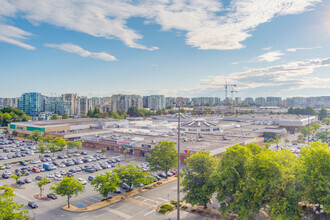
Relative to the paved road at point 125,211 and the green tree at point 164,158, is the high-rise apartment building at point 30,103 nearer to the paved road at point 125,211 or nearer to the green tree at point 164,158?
the green tree at point 164,158

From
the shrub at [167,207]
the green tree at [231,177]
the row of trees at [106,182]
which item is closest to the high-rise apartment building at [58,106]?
the row of trees at [106,182]

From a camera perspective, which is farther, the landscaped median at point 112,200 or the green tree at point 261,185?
the landscaped median at point 112,200

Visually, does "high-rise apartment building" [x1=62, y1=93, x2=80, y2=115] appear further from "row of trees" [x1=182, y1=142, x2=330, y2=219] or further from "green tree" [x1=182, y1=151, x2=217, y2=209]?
"row of trees" [x1=182, y1=142, x2=330, y2=219]

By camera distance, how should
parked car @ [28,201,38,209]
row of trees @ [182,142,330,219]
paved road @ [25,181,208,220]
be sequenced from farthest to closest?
parked car @ [28,201,38,209] → paved road @ [25,181,208,220] → row of trees @ [182,142,330,219]

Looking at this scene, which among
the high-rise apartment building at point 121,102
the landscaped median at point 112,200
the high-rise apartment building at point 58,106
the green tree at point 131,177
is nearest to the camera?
the landscaped median at point 112,200

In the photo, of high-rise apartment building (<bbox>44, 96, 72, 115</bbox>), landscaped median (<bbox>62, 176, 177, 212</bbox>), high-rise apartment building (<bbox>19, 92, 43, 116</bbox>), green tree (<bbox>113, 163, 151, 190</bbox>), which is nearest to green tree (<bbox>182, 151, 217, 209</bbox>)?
green tree (<bbox>113, 163, 151, 190</bbox>)

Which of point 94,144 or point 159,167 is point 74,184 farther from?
point 94,144

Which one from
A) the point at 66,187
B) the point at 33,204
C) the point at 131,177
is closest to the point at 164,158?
the point at 131,177
